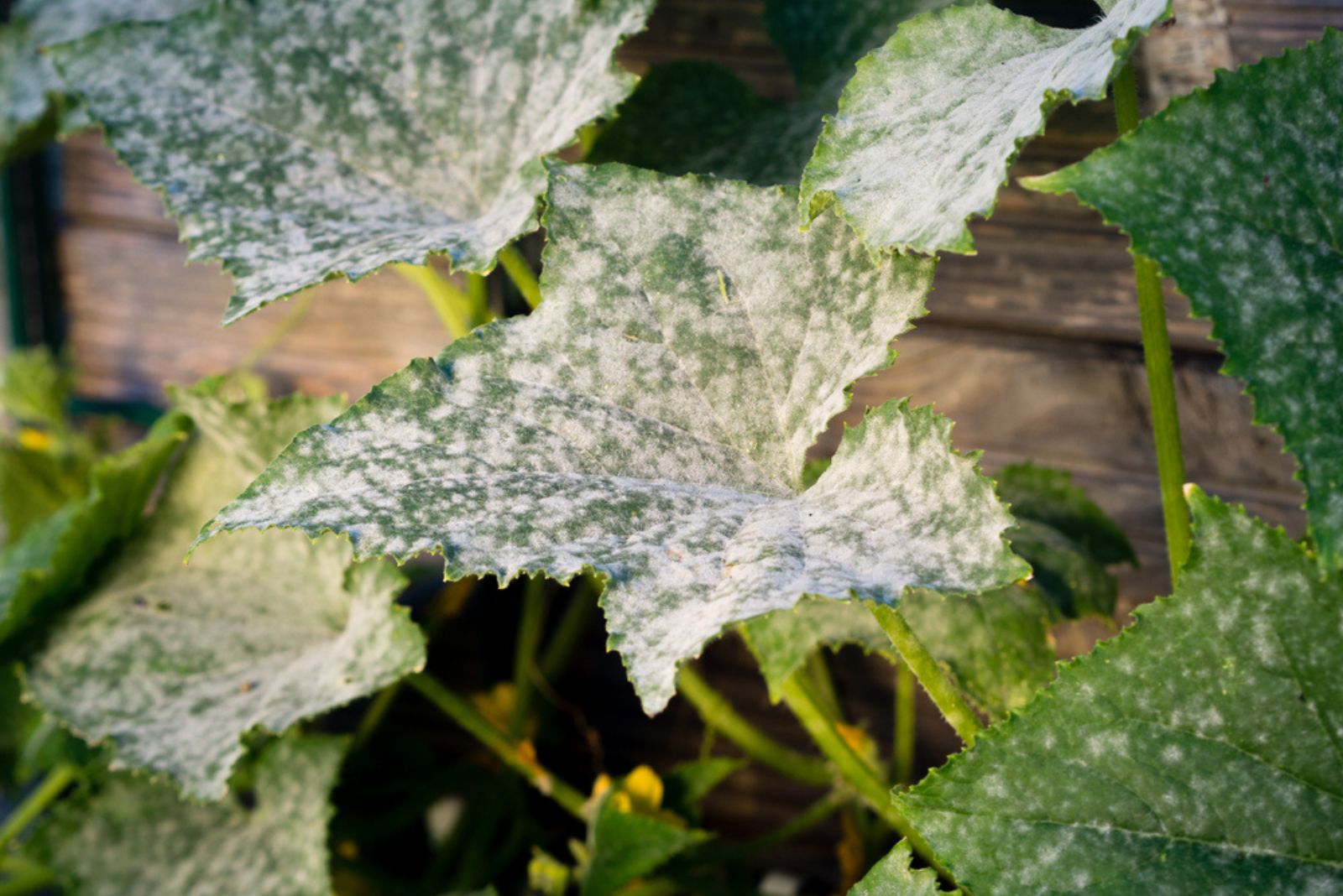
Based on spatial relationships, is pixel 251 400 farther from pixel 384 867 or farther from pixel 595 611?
pixel 384 867

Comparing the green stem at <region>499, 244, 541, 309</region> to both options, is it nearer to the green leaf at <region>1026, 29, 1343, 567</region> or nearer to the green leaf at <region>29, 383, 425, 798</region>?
the green leaf at <region>29, 383, 425, 798</region>

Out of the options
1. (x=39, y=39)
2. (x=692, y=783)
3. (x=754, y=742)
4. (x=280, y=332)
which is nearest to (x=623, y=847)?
(x=692, y=783)

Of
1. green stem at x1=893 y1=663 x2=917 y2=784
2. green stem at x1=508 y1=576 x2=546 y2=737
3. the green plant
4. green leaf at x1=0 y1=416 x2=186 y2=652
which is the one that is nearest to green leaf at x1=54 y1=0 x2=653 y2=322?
the green plant

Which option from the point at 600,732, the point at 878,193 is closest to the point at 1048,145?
the point at 878,193

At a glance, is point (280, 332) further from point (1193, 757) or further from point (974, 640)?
point (1193, 757)

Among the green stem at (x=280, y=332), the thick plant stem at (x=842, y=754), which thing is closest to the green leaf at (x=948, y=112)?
the thick plant stem at (x=842, y=754)

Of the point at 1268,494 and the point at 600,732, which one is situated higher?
the point at 1268,494

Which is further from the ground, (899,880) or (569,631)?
(899,880)
